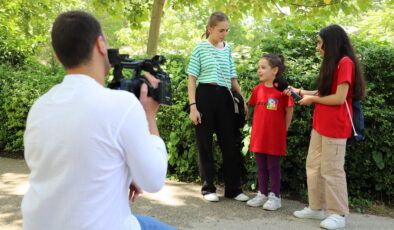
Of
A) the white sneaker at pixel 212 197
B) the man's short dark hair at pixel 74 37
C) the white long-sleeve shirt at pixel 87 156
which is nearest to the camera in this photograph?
the white long-sleeve shirt at pixel 87 156

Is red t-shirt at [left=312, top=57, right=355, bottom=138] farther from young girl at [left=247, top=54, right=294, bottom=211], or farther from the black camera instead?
the black camera

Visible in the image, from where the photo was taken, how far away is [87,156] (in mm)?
1604

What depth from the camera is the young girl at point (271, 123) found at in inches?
197

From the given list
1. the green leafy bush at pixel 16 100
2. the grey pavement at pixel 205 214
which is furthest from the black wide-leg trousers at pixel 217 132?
the green leafy bush at pixel 16 100

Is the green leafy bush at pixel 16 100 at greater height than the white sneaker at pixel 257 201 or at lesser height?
greater

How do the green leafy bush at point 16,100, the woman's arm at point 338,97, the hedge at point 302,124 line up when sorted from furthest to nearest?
the green leafy bush at point 16,100
the hedge at point 302,124
the woman's arm at point 338,97

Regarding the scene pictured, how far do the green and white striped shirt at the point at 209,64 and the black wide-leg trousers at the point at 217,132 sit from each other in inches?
3.8

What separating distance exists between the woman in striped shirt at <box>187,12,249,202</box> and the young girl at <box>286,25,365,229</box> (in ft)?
3.63

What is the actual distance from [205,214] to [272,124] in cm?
129

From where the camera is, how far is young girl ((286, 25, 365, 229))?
4301mm

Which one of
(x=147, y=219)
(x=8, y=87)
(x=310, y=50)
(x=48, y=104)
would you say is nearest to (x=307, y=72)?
(x=310, y=50)

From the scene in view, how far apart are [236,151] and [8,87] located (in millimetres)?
5138

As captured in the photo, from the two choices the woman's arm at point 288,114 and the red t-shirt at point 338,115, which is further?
the woman's arm at point 288,114

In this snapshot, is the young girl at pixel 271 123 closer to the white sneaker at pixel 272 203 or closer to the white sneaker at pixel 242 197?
the white sneaker at pixel 272 203
